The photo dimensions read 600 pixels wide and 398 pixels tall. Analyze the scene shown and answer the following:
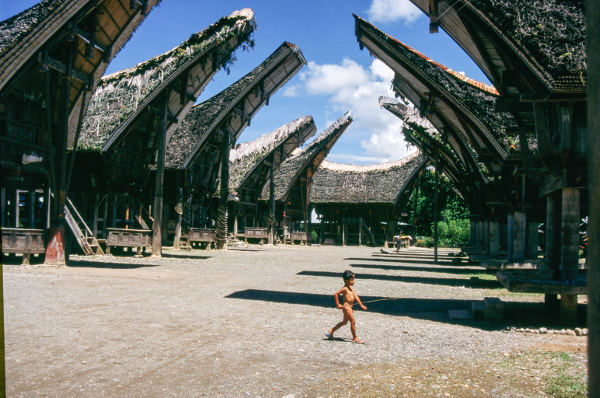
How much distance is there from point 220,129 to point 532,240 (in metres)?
16.4

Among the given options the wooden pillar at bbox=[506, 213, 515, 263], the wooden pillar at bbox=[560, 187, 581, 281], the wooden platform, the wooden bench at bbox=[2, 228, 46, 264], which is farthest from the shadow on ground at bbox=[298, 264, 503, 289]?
the wooden bench at bbox=[2, 228, 46, 264]

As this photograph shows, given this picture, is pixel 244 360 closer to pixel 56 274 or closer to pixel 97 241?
pixel 56 274

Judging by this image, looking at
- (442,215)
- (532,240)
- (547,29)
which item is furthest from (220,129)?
(442,215)

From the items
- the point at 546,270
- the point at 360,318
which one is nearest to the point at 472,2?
the point at 546,270

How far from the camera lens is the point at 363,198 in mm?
41719

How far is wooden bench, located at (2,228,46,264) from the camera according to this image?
13273mm

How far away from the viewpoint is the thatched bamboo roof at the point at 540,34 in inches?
313

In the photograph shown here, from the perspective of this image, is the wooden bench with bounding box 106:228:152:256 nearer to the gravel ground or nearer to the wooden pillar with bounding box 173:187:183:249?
the wooden pillar with bounding box 173:187:183:249

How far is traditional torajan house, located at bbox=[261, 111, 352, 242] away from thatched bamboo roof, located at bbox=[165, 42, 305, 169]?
10.8 meters

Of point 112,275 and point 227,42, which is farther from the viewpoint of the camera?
point 227,42

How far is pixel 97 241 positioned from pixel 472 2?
15.8 metres

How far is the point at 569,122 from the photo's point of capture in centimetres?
809

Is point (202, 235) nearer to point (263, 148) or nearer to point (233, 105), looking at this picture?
point (233, 105)

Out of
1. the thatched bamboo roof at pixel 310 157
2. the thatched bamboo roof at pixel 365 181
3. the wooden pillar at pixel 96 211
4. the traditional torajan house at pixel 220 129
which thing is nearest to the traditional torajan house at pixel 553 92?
the traditional torajan house at pixel 220 129
